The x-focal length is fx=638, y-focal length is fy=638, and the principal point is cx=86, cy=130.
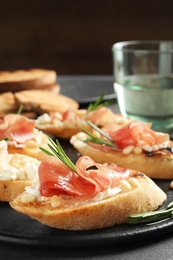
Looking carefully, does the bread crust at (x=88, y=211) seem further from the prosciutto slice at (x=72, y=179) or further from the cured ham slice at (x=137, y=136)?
the cured ham slice at (x=137, y=136)

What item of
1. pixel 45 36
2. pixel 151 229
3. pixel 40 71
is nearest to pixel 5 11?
pixel 45 36

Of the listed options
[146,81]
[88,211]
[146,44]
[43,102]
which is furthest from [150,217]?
[146,44]

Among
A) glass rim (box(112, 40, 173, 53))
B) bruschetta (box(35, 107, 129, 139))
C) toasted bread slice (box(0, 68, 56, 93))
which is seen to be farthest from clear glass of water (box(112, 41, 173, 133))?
toasted bread slice (box(0, 68, 56, 93))

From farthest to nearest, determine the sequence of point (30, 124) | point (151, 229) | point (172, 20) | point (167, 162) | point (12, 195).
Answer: point (172, 20)
point (30, 124)
point (167, 162)
point (12, 195)
point (151, 229)

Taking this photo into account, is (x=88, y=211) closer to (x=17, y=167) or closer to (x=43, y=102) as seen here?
(x=17, y=167)

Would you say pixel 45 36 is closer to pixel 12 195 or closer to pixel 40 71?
pixel 40 71

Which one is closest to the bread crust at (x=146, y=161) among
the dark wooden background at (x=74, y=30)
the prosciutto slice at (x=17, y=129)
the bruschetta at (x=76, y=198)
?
the prosciutto slice at (x=17, y=129)
